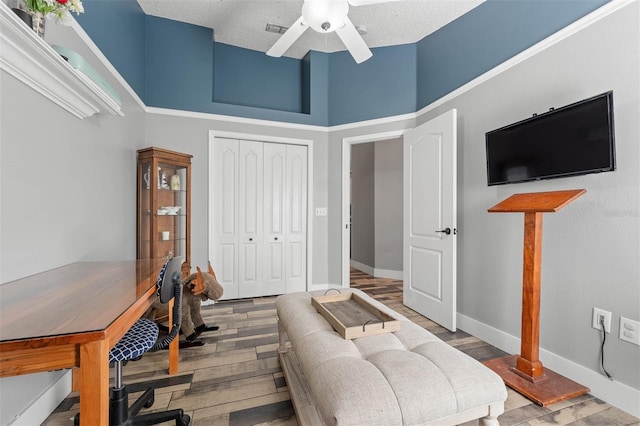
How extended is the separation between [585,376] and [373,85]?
3357 millimetres

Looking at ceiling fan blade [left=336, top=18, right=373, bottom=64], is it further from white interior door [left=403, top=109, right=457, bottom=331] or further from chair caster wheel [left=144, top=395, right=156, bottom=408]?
chair caster wheel [left=144, top=395, right=156, bottom=408]

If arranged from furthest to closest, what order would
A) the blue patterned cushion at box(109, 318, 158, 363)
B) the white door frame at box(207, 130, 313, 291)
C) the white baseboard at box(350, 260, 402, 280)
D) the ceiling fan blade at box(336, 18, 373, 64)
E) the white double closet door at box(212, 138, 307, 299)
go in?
the white baseboard at box(350, 260, 402, 280) < the white double closet door at box(212, 138, 307, 299) < the white door frame at box(207, 130, 313, 291) < the ceiling fan blade at box(336, 18, 373, 64) < the blue patterned cushion at box(109, 318, 158, 363)

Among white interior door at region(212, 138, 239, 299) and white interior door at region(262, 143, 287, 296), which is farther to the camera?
white interior door at region(262, 143, 287, 296)

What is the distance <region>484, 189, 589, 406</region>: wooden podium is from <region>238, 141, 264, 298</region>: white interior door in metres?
2.67

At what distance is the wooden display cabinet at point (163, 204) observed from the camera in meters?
2.72

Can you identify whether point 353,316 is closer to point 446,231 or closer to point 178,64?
point 446,231

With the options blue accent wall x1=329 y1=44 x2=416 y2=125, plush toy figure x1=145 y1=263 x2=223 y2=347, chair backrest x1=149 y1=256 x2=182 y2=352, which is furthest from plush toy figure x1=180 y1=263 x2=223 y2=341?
blue accent wall x1=329 y1=44 x2=416 y2=125

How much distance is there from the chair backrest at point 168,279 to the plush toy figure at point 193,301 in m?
1.06

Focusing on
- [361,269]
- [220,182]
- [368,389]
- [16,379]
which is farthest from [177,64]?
[361,269]

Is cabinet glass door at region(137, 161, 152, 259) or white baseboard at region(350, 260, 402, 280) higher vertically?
cabinet glass door at region(137, 161, 152, 259)

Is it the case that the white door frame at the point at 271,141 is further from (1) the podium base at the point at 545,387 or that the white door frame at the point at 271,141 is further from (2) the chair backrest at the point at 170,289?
(1) the podium base at the point at 545,387

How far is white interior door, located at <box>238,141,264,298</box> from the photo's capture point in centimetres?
358

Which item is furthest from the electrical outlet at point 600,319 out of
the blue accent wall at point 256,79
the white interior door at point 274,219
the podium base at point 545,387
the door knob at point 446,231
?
the blue accent wall at point 256,79

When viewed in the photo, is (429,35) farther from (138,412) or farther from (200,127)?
(138,412)
